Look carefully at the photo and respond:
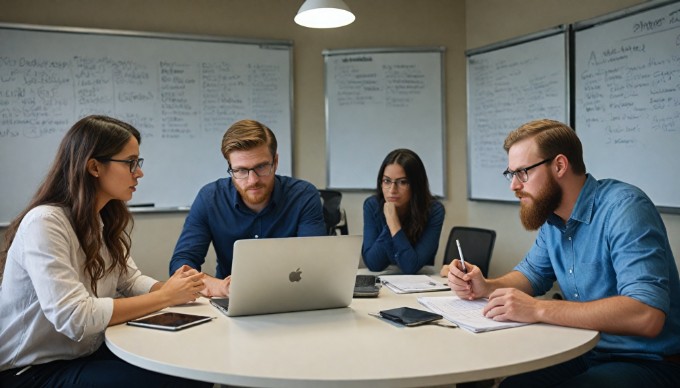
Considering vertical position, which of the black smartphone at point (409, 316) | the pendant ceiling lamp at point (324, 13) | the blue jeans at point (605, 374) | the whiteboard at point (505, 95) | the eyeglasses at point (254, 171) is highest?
the pendant ceiling lamp at point (324, 13)

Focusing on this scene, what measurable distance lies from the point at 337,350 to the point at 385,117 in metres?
3.16

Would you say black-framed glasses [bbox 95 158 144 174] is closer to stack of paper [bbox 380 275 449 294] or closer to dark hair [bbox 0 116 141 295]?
dark hair [bbox 0 116 141 295]

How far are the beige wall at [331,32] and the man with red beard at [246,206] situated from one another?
163cm

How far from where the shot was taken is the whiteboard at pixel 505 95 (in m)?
3.77

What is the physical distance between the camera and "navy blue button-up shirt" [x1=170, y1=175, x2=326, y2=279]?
2578mm

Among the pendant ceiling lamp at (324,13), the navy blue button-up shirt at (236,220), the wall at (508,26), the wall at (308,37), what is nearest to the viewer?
the navy blue button-up shirt at (236,220)

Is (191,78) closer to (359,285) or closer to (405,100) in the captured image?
(405,100)

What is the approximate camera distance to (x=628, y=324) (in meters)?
1.60

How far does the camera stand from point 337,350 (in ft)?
4.94

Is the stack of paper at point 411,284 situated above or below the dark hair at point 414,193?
below

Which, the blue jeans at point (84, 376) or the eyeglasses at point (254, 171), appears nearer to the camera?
the blue jeans at point (84, 376)

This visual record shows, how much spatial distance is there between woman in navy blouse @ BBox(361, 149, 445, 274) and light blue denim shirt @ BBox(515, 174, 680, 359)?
1057mm

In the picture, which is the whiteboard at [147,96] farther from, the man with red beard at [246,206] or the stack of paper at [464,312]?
the stack of paper at [464,312]

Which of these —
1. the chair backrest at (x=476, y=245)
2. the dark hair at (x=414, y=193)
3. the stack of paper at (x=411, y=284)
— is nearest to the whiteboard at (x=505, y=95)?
the chair backrest at (x=476, y=245)
